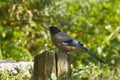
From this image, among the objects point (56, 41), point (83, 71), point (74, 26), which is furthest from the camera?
point (74, 26)

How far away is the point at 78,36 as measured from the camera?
10.6 metres

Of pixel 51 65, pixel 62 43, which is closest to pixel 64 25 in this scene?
pixel 62 43

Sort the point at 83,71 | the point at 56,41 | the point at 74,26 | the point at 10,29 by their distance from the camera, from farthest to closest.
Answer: the point at 74,26
the point at 10,29
the point at 56,41
the point at 83,71

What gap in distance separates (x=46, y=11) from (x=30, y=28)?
48 centimetres

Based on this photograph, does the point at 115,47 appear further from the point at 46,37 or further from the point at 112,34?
the point at 46,37

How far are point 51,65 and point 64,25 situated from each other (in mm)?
5197

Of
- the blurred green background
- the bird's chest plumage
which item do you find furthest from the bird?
the blurred green background

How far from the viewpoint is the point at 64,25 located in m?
10.2

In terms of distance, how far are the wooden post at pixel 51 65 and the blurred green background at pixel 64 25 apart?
3.86 m

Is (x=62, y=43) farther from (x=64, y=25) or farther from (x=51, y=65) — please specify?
(x=64, y=25)

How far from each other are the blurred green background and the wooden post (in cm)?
386

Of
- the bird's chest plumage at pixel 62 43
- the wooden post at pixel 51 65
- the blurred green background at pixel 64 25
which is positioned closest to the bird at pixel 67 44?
the bird's chest plumage at pixel 62 43

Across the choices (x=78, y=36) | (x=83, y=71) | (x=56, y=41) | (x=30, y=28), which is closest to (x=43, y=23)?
(x=30, y=28)

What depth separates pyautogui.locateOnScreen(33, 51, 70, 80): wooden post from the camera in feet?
16.7
